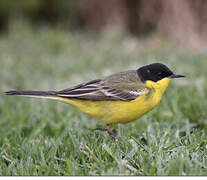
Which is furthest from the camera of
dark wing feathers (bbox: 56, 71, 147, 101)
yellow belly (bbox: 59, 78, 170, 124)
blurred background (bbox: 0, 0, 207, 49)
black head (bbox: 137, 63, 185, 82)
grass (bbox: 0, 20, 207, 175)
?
blurred background (bbox: 0, 0, 207, 49)

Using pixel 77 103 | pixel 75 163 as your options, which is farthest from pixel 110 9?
pixel 75 163

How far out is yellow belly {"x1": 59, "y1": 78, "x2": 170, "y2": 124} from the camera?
13.3ft

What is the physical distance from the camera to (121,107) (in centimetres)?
409

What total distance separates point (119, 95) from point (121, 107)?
0.16 meters

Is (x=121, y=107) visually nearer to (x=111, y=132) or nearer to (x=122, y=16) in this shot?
(x=111, y=132)

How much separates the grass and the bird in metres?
0.29

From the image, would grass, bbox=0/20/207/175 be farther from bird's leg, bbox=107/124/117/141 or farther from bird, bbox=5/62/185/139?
bird, bbox=5/62/185/139

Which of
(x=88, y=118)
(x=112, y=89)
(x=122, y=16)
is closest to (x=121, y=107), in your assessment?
(x=112, y=89)

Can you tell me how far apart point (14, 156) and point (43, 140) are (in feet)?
1.45

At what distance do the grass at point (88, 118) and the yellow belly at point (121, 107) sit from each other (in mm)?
256

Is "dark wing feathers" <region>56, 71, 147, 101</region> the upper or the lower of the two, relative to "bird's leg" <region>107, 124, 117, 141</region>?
upper

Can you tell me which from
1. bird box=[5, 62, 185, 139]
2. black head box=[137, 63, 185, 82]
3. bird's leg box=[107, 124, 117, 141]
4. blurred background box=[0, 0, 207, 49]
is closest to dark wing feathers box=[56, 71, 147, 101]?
bird box=[5, 62, 185, 139]

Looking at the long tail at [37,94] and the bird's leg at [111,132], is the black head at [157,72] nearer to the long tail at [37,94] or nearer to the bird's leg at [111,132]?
the bird's leg at [111,132]

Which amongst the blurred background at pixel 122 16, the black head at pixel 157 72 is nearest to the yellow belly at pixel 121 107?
the black head at pixel 157 72
